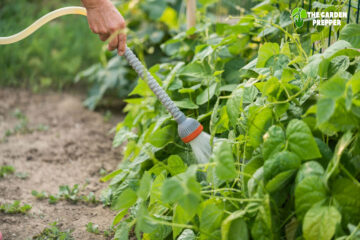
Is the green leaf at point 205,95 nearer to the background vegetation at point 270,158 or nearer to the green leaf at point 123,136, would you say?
the background vegetation at point 270,158

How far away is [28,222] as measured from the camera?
1.65 metres

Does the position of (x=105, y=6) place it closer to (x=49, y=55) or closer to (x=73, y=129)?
(x=73, y=129)

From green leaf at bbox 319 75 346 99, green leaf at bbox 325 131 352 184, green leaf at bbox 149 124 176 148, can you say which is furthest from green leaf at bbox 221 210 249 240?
green leaf at bbox 149 124 176 148

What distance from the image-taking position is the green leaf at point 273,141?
1.11 metres

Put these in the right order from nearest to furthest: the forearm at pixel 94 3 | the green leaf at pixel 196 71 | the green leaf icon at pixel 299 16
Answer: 1. the forearm at pixel 94 3
2. the green leaf icon at pixel 299 16
3. the green leaf at pixel 196 71

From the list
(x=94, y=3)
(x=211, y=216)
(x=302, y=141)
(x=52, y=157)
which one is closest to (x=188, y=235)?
(x=211, y=216)

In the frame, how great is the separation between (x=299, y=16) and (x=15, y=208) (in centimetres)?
131

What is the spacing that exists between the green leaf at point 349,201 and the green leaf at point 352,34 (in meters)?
0.48

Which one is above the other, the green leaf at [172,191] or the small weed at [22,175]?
the green leaf at [172,191]

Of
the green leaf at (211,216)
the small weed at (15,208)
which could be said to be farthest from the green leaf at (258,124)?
the small weed at (15,208)

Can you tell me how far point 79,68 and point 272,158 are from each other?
2553 millimetres

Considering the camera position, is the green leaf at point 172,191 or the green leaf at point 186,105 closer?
the green leaf at point 172,191

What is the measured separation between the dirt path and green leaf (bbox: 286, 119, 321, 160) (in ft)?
2.62

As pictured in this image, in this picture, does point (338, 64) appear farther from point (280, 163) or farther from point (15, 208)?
point (15, 208)
